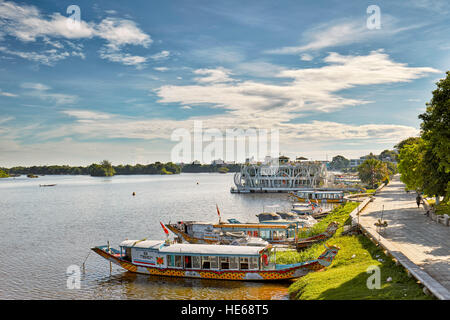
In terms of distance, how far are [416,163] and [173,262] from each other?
1203 inches

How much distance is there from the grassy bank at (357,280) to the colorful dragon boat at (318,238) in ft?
19.0

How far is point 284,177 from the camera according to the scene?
374ft

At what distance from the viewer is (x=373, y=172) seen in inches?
3632

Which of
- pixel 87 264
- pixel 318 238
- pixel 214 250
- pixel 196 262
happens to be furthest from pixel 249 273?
pixel 87 264

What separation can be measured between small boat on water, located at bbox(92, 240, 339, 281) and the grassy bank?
6.21ft

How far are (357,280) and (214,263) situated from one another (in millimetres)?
10453

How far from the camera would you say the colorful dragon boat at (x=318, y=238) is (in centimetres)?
3120

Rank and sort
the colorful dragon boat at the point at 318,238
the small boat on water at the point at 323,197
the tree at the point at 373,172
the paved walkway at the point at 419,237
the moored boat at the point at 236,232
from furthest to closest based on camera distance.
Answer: the tree at the point at 373,172, the small boat on water at the point at 323,197, the moored boat at the point at 236,232, the colorful dragon boat at the point at 318,238, the paved walkway at the point at 419,237

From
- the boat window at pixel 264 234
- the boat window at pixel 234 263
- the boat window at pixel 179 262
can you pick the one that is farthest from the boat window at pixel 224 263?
the boat window at pixel 264 234

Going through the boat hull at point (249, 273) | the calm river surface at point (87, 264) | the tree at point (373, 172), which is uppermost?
the tree at point (373, 172)

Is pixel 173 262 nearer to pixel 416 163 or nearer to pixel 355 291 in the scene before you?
pixel 355 291

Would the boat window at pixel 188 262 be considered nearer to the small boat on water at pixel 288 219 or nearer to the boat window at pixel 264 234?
the boat window at pixel 264 234

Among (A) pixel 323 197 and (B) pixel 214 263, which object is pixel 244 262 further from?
(A) pixel 323 197
